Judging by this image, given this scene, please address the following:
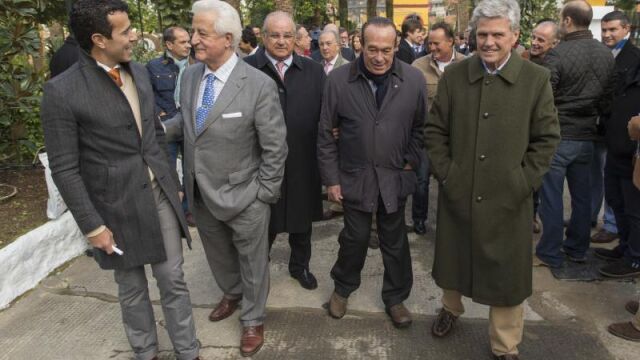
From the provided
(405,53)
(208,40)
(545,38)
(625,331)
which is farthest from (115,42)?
(405,53)

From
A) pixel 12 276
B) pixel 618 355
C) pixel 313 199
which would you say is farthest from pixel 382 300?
pixel 12 276

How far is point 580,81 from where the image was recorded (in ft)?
12.1

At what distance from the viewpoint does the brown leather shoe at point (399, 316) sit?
3.28m

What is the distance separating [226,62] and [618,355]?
9.38 feet

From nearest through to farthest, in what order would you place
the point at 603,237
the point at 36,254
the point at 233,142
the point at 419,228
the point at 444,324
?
the point at 233,142
the point at 444,324
the point at 36,254
the point at 603,237
the point at 419,228

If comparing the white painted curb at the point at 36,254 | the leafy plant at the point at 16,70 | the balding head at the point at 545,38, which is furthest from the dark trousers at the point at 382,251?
the leafy plant at the point at 16,70

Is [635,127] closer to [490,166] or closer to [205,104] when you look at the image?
[490,166]

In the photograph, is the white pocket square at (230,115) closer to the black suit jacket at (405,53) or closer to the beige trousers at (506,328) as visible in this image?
the beige trousers at (506,328)

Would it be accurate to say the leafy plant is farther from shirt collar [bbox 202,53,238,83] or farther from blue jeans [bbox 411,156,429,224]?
blue jeans [bbox 411,156,429,224]

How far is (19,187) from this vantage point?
531 centimetres

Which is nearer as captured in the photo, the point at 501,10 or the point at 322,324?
the point at 501,10

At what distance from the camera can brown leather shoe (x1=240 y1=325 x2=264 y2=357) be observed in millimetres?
3061

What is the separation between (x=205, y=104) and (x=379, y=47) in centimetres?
106

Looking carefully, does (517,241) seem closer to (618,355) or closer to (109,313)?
(618,355)
